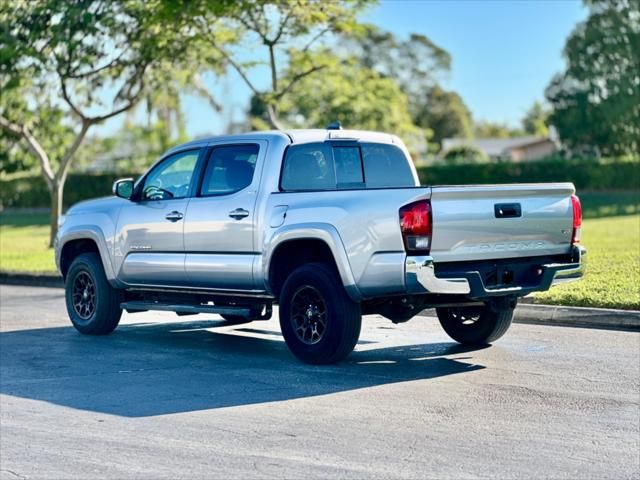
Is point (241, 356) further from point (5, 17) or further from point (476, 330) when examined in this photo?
point (5, 17)

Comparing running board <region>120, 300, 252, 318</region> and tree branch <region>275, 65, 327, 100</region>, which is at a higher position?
tree branch <region>275, 65, 327, 100</region>

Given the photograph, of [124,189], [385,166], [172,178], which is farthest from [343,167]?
[124,189]

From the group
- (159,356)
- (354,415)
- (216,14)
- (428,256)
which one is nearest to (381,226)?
(428,256)

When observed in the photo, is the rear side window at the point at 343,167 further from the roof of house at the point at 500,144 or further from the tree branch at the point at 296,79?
the roof of house at the point at 500,144

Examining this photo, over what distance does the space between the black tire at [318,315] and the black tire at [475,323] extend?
1.50 metres

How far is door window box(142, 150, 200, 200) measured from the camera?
37.3 ft

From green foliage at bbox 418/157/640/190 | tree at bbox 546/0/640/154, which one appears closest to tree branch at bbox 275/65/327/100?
green foliage at bbox 418/157/640/190

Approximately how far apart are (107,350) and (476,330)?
3.50m

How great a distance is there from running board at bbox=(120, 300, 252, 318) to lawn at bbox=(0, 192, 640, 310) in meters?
4.07

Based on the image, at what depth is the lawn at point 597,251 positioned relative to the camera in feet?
43.0

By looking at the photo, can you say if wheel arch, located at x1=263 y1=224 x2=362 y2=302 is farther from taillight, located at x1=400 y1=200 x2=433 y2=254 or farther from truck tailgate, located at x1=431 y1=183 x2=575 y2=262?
truck tailgate, located at x1=431 y1=183 x2=575 y2=262

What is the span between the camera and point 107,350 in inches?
437

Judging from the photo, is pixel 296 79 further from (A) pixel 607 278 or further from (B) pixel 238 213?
(B) pixel 238 213

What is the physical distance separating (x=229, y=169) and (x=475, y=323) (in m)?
2.71
